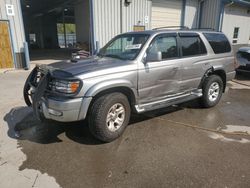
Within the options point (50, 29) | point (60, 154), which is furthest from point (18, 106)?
point (50, 29)

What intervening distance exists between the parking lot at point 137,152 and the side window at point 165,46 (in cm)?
142

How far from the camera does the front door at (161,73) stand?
3951mm

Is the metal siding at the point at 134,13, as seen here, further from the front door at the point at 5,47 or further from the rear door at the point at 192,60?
the rear door at the point at 192,60

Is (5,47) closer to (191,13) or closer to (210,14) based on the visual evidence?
(191,13)

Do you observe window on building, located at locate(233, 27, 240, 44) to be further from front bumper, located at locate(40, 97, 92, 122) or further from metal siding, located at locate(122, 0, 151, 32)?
front bumper, located at locate(40, 97, 92, 122)

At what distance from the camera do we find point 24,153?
3.44 metres

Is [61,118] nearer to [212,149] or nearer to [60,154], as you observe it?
[60,154]

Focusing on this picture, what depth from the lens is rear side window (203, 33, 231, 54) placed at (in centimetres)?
514

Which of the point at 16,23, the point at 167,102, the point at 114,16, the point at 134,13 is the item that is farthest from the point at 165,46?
the point at 134,13

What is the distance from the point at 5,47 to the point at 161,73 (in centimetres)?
915

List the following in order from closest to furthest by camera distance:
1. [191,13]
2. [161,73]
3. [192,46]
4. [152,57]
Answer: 1. [152,57]
2. [161,73]
3. [192,46]
4. [191,13]

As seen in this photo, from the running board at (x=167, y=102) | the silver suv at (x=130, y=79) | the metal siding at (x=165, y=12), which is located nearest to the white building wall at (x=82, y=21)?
the metal siding at (x=165, y=12)

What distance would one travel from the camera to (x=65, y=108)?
318 centimetres

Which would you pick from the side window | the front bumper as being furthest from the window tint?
the front bumper
